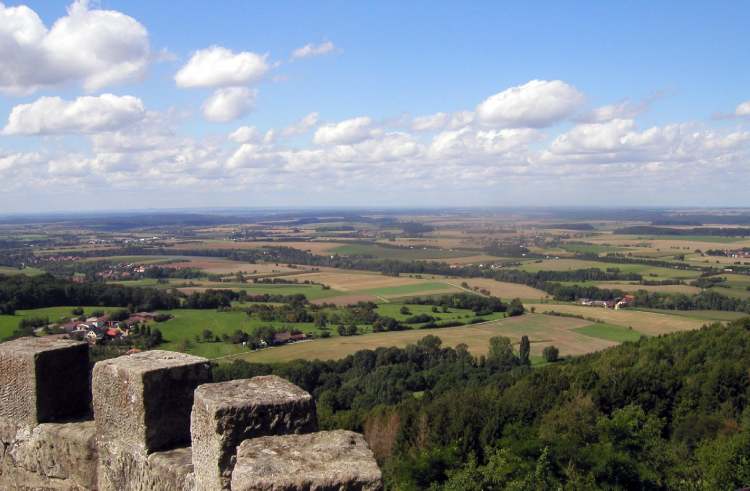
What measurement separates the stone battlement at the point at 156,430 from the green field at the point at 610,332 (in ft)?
167

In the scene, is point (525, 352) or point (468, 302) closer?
point (525, 352)

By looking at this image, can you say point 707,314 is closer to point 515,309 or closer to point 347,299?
point 515,309

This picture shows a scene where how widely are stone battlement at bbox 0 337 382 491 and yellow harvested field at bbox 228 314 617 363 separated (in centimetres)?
3718

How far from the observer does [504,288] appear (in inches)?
3132

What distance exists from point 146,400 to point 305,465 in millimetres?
1433

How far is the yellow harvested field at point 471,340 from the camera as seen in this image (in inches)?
1747

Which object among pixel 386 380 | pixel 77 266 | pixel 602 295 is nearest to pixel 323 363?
pixel 386 380

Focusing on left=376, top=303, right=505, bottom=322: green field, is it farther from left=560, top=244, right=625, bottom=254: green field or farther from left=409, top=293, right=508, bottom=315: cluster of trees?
left=560, top=244, right=625, bottom=254: green field

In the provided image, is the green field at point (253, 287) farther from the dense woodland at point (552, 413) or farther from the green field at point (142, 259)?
the dense woodland at point (552, 413)

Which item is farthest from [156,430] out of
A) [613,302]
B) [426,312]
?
[613,302]

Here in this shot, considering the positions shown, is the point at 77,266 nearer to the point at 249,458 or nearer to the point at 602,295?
the point at 602,295

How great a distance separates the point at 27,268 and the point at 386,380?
2822 inches

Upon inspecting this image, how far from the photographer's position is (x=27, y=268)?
8919 cm

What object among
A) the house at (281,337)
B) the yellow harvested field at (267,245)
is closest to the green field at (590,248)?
the yellow harvested field at (267,245)
